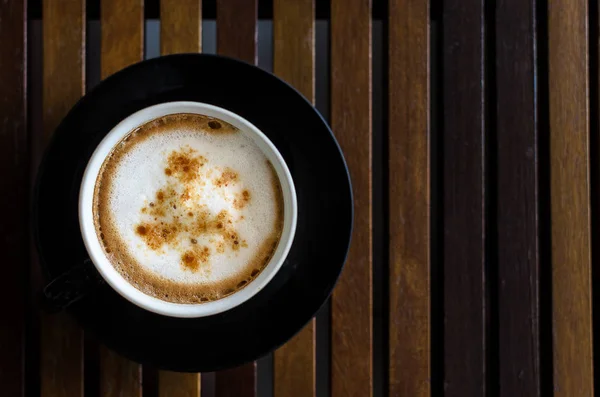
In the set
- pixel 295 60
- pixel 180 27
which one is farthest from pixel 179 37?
pixel 295 60

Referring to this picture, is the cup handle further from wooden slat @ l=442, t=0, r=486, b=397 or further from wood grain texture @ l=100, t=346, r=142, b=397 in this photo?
wooden slat @ l=442, t=0, r=486, b=397

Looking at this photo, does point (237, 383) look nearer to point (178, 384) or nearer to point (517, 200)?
point (178, 384)

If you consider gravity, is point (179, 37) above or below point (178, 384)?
above

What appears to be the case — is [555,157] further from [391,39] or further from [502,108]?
[391,39]

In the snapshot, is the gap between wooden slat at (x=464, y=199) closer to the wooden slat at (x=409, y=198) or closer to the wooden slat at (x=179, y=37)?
the wooden slat at (x=409, y=198)

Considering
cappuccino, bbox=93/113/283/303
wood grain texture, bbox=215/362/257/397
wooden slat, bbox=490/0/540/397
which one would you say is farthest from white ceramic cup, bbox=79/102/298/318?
wooden slat, bbox=490/0/540/397

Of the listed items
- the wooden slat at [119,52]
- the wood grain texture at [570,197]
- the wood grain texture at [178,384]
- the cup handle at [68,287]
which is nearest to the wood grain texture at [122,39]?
the wooden slat at [119,52]

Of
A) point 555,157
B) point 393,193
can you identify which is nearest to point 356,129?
point 393,193
